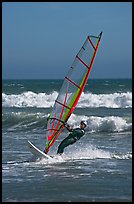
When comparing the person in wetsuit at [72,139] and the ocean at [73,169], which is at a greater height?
the person in wetsuit at [72,139]

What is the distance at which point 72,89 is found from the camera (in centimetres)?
1188

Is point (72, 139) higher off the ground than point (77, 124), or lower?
lower

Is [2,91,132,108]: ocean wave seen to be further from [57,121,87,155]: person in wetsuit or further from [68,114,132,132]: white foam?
[57,121,87,155]: person in wetsuit

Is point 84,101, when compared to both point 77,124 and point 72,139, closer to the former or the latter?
point 77,124

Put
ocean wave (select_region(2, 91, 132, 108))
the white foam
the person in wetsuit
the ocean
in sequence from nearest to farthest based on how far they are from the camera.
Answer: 1. the ocean
2. the person in wetsuit
3. the white foam
4. ocean wave (select_region(2, 91, 132, 108))

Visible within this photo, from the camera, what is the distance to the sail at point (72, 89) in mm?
11719

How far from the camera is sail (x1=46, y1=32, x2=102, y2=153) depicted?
11.7 meters

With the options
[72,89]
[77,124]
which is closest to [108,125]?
[77,124]

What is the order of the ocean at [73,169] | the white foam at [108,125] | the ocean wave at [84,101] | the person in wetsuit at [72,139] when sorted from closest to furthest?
1. the ocean at [73,169]
2. the person in wetsuit at [72,139]
3. the white foam at [108,125]
4. the ocean wave at [84,101]

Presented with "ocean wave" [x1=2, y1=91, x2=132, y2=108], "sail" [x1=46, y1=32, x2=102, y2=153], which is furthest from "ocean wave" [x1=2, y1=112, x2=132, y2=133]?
"ocean wave" [x1=2, y1=91, x2=132, y2=108]

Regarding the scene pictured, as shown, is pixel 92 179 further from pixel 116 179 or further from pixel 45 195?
pixel 45 195

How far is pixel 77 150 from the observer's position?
501 inches

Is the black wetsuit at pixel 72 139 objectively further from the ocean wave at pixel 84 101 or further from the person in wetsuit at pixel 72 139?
the ocean wave at pixel 84 101

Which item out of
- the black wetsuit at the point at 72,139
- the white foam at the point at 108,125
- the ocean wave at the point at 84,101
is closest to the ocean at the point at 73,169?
the white foam at the point at 108,125
